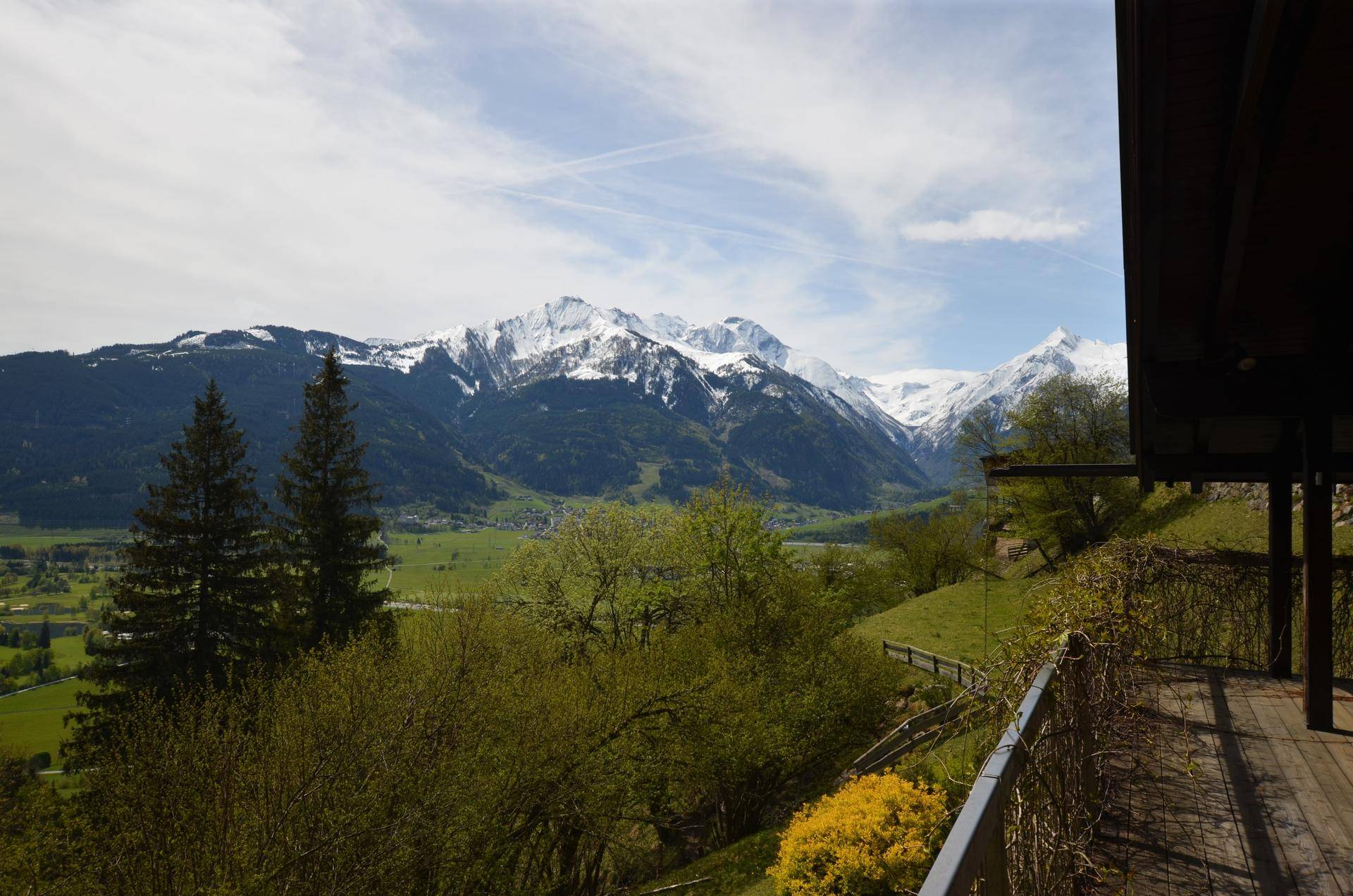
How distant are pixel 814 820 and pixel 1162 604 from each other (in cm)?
630

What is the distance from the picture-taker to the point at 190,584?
1010 inches

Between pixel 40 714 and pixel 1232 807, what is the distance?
319ft

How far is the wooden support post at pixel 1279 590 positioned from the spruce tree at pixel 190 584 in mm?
26918

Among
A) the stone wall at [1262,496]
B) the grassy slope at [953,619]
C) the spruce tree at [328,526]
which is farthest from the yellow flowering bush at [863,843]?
the spruce tree at [328,526]

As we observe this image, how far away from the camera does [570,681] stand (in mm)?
18234

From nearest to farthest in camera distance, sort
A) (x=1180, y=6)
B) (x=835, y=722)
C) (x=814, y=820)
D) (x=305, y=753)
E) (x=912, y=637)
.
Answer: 1. (x=1180, y=6)
2. (x=814, y=820)
3. (x=305, y=753)
4. (x=835, y=722)
5. (x=912, y=637)

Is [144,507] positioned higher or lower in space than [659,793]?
higher

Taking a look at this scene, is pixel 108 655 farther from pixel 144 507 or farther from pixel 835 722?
pixel 835 722

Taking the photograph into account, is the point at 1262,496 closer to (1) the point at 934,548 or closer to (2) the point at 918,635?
(2) the point at 918,635

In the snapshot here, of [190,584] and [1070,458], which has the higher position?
[1070,458]

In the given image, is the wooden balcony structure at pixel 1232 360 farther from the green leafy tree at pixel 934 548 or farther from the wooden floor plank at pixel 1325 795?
the green leafy tree at pixel 934 548

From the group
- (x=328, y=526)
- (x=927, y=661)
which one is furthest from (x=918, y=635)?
(x=328, y=526)

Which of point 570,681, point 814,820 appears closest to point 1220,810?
point 814,820

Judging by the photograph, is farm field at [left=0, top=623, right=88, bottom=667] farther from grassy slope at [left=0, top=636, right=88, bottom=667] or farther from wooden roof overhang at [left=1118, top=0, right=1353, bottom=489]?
wooden roof overhang at [left=1118, top=0, right=1353, bottom=489]
